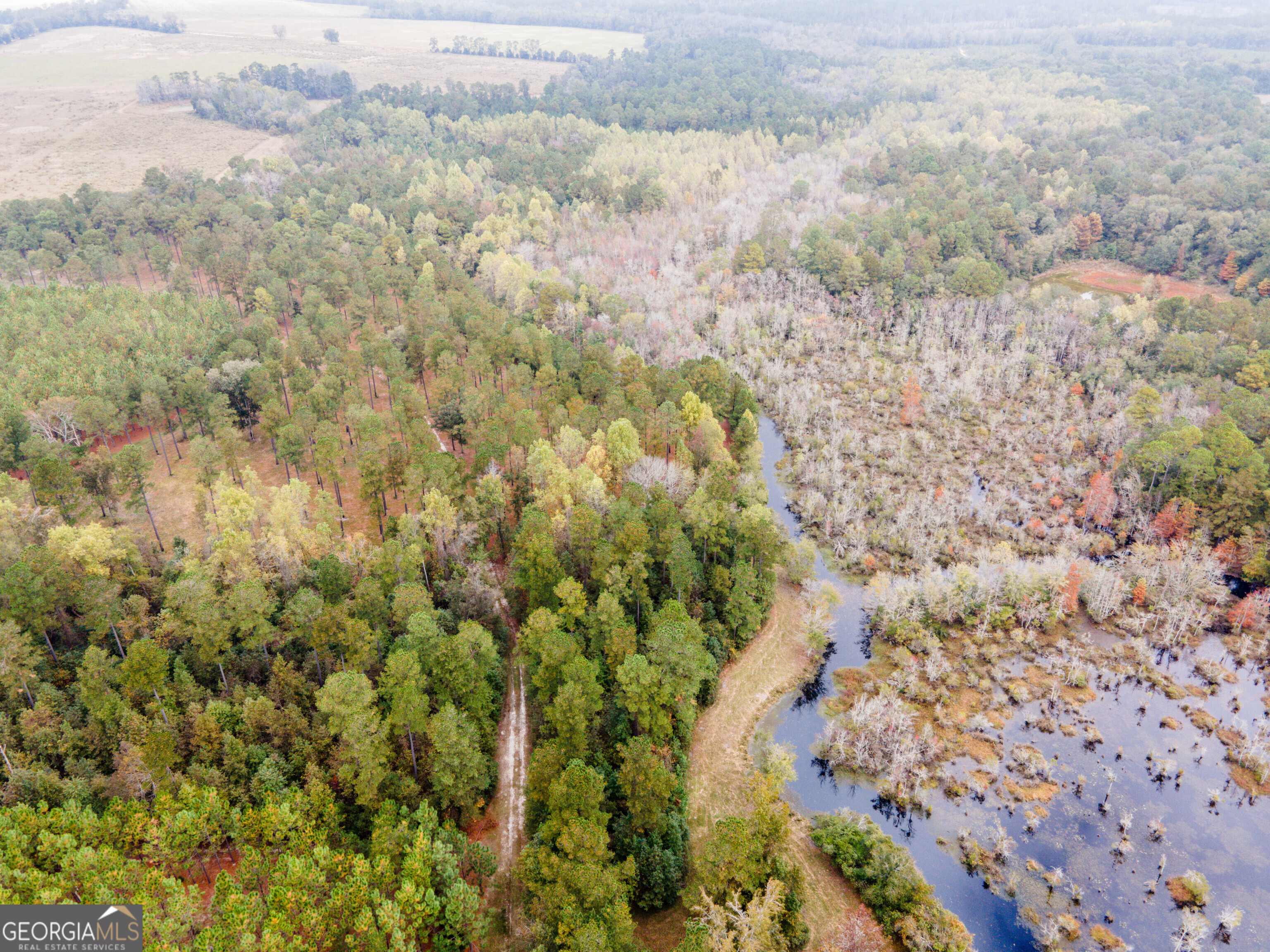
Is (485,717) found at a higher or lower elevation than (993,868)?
higher

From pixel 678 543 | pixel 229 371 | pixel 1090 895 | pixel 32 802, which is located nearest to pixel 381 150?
pixel 229 371

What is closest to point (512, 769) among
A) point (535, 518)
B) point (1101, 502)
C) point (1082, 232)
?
point (535, 518)

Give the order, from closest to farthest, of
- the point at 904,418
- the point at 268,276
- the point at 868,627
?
1. the point at 868,627
2. the point at 904,418
3. the point at 268,276

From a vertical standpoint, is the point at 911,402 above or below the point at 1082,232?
below

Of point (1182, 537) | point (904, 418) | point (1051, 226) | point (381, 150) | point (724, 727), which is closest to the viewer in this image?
point (724, 727)

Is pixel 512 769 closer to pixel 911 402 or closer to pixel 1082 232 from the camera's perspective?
pixel 911 402

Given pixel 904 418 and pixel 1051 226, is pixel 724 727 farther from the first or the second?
pixel 1051 226

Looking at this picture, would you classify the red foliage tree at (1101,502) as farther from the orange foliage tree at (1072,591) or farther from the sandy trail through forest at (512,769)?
the sandy trail through forest at (512,769)
